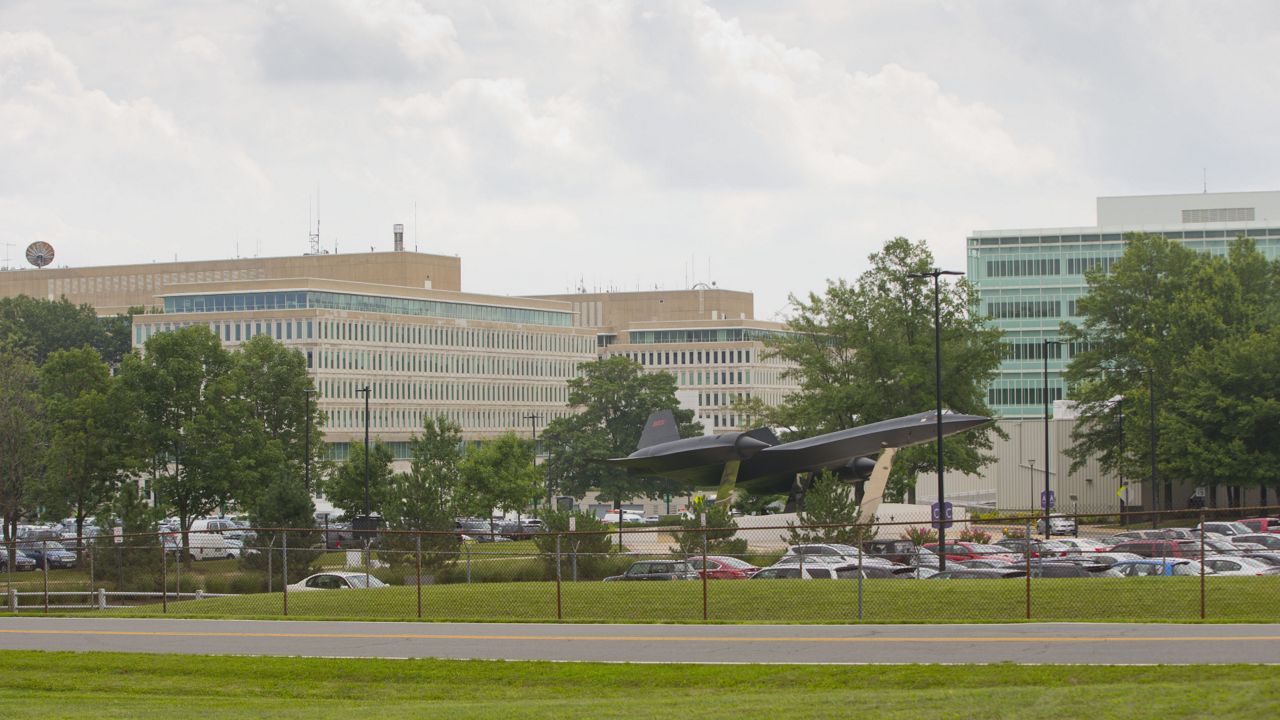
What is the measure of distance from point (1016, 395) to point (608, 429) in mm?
34727

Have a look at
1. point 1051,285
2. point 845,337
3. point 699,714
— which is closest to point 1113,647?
point 699,714

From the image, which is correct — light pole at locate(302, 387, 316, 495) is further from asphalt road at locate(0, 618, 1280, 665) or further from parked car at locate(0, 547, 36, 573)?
asphalt road at locate(0, 618, 1280, 665)

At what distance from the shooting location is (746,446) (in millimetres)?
64688

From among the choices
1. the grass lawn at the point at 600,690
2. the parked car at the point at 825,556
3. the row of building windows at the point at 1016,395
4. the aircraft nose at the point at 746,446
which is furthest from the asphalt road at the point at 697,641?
the row of building windows at the point at 1016,395

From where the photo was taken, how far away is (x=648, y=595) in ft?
101

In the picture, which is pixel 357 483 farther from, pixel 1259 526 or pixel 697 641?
pixel 697 641

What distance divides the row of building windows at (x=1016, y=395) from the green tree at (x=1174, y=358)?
47.7 m

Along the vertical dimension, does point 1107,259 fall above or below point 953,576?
above

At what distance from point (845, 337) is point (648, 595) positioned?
44.6 m

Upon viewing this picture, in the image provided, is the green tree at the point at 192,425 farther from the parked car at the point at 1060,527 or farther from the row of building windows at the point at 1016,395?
the row of building windows at the point at 1016,395

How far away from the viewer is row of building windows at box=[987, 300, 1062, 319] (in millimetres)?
132500

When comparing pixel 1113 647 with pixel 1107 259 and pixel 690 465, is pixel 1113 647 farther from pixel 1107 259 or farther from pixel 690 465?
pixel 1107 259

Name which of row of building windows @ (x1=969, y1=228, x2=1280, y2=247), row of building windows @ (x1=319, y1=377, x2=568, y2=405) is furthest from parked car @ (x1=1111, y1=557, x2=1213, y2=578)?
row of building windows @ (x1=969, y1=228, x2=1280, y2=247)

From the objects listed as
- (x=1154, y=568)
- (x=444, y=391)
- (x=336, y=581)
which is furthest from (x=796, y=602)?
(x=444, y=391)
